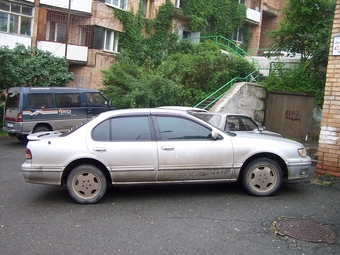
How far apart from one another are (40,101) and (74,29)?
12125 mm

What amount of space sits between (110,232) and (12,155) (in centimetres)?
694

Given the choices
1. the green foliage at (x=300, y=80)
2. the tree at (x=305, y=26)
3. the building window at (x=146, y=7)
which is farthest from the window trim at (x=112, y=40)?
the green foliage at (x=300, y=80)

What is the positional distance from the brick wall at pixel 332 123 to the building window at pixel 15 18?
59.5 feet

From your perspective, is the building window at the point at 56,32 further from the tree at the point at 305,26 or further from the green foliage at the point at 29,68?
the tree at the point at 305,26

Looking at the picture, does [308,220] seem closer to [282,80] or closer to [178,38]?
[282,80]

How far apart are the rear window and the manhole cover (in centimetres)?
1003

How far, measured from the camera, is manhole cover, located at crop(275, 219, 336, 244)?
4.28 m

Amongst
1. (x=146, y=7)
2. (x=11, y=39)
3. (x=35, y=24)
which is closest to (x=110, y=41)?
(x=146, y=7)

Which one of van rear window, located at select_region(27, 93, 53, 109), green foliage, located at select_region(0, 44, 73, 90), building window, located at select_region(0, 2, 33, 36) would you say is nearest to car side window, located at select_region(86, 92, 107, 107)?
van rear window, located at select_region(27, 93, 53, 109)

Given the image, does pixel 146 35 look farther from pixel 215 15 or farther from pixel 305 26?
pixel 305 26

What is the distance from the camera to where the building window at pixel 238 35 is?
31.6m

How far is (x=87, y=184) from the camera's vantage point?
551 centimetres

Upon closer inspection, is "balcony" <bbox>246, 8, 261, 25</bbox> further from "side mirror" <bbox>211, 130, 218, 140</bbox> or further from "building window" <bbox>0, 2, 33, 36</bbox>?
"side mirror" <bbox>211, 130, 218, 140</bbox>

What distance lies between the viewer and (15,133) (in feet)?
38.3
